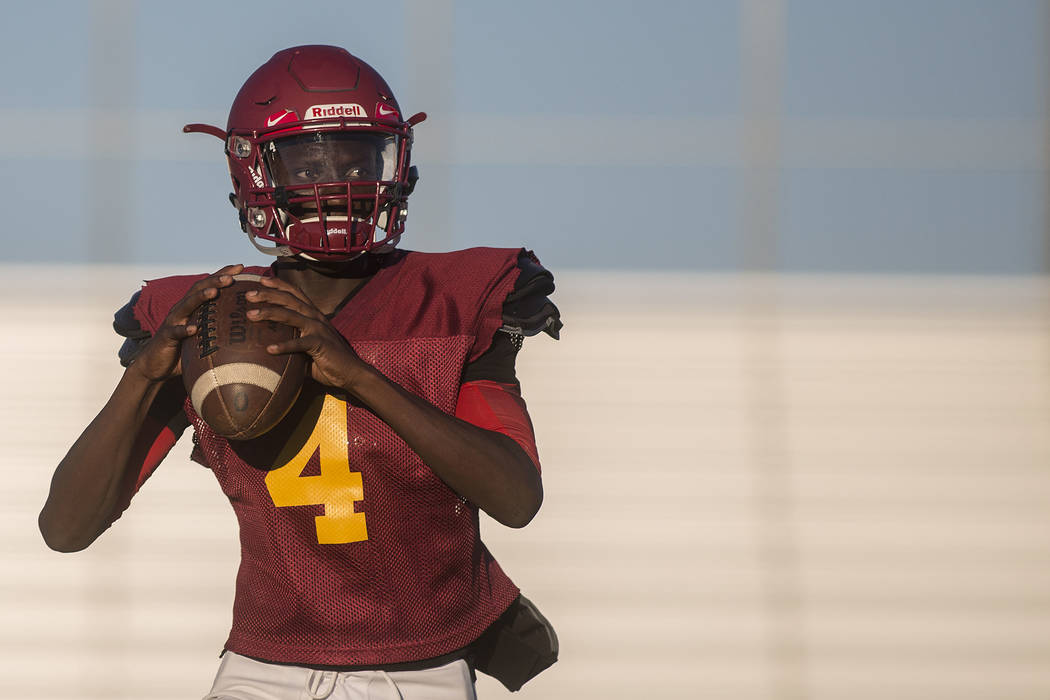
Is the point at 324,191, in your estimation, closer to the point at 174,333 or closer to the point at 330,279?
the point at 330,279

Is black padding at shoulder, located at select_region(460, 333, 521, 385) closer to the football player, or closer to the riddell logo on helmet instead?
the football player

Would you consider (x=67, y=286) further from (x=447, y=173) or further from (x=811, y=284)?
(x=811, y=284)

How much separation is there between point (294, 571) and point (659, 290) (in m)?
3.75

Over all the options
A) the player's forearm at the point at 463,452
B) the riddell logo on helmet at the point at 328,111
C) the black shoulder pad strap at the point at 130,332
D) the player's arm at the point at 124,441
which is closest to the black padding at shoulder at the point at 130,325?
the black shoulder pad strap at the point at 130,332

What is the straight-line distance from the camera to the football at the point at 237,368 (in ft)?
6.36

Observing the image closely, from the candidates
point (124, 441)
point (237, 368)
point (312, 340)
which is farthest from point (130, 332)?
point (312, 340)

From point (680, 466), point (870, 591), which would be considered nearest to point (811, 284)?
point (680, 466)

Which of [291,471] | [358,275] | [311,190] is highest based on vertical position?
[311,190]

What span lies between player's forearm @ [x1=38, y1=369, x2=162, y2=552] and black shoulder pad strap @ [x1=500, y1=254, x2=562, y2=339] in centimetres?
64

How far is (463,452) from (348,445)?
27cm

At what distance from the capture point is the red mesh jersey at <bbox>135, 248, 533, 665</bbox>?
2.13 meters

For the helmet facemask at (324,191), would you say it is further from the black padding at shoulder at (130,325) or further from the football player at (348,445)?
the black padding at shoulder at (130,325)

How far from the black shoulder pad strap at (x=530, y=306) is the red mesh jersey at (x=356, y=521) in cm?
5

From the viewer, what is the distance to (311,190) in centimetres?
221
